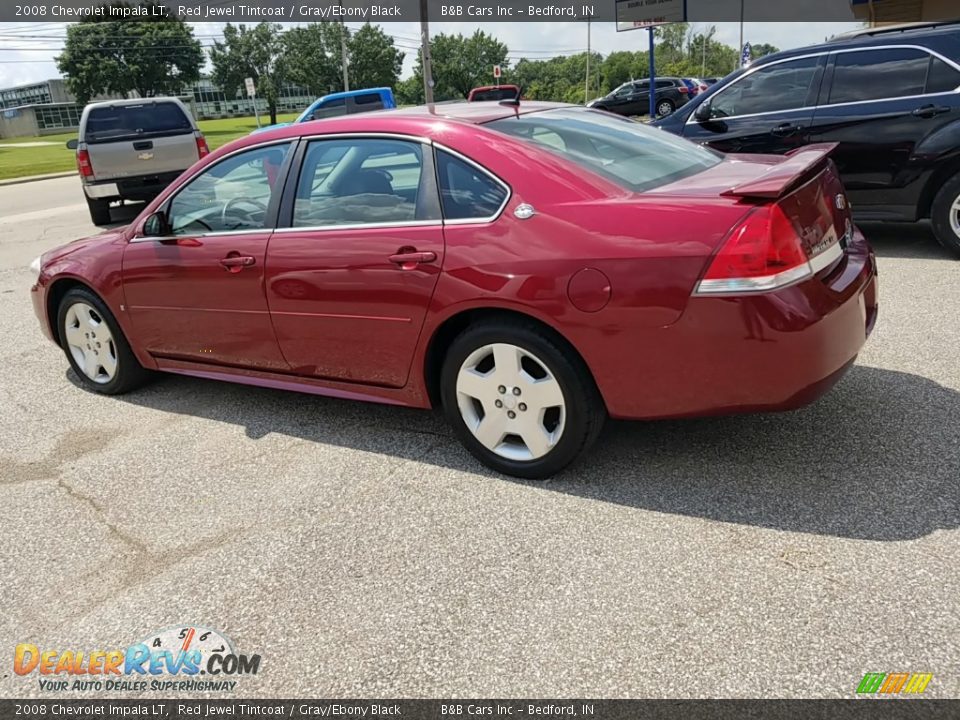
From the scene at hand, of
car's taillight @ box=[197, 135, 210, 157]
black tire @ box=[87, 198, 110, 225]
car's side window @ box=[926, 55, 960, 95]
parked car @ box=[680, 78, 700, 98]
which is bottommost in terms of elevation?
black tire @ box=[87, 198, 110, 225]

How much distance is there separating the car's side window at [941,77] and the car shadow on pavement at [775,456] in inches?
137

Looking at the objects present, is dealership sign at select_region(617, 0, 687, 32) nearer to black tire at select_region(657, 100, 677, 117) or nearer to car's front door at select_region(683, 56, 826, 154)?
car's front door at select_region(683, 56, 826, 154)

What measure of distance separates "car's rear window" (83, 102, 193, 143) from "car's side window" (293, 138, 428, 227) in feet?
33.2

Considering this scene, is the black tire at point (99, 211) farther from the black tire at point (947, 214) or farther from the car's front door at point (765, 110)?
the black tire at point (947, 214)

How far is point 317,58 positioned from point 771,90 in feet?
246

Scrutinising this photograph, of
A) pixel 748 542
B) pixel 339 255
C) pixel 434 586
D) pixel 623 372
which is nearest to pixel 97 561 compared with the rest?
pixel 434 586

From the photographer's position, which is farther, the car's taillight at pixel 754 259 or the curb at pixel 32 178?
the curb at pixel 32 178

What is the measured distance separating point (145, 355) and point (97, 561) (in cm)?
177

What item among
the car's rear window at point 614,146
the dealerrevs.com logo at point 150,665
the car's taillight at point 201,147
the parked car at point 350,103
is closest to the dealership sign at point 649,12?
the parked car at point 350,103

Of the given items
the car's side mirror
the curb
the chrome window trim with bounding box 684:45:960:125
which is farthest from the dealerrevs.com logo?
the curb

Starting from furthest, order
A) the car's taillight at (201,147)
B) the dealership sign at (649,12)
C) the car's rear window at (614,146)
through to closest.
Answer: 1. the dealership sign at (649,12)
2. the car's taillight at (201,147)
3. the car's rear window at (614,146)

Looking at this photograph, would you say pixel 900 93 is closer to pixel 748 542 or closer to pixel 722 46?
pixel 748 542

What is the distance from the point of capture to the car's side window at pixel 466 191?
3.22 m

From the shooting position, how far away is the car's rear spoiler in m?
2.77
